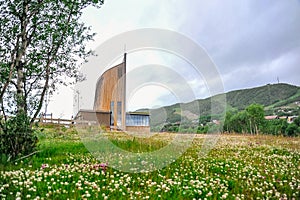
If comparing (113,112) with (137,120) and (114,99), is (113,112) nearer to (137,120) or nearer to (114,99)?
(114,99)

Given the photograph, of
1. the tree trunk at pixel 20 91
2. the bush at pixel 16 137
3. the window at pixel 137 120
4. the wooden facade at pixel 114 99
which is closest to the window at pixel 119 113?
the wooden facade at pixel 114 99

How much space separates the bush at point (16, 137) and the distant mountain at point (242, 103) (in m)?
6.17

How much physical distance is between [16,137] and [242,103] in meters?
44.2

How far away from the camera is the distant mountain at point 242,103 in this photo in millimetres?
11812

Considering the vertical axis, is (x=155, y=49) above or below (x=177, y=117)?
above

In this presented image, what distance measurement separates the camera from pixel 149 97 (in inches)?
526

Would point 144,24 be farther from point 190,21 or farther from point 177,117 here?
point 177,117

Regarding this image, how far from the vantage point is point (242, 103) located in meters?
47.4

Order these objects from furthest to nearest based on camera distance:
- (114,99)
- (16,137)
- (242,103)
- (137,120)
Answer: (242,103) < (137,120) < (114,99) < (16,137)

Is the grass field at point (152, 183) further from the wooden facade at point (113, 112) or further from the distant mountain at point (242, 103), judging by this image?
the wooden facade at point (113, 112)

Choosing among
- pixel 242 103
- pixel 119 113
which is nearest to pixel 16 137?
pixel 119 113

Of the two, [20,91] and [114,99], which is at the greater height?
[114,99]

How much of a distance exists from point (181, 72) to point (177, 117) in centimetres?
514

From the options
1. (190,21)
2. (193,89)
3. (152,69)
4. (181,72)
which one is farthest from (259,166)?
(190,21)
